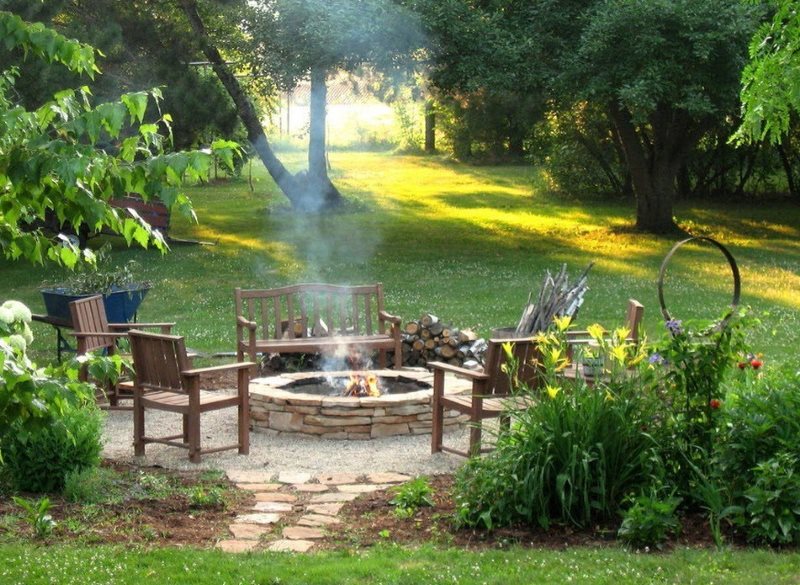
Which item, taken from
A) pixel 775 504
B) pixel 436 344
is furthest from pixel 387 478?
pixel 436 344

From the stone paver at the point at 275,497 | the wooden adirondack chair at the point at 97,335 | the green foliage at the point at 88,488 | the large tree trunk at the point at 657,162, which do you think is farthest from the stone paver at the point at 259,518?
the large tree trunk at the point at 657,162

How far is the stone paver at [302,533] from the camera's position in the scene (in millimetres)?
6172

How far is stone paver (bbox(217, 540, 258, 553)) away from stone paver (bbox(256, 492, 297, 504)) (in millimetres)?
870

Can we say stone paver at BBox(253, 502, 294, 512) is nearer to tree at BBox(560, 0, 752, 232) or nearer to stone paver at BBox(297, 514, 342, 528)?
stone paver at BBox(297, 514, 342, 528)

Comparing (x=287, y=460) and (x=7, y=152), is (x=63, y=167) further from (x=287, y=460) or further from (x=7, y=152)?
(x=287, y=460)

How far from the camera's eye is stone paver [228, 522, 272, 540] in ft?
20.2

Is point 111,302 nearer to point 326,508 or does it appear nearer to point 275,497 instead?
point 275,497

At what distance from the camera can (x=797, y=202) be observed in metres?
28.9

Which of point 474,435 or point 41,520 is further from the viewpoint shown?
point 474,435

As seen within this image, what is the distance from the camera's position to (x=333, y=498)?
700cm

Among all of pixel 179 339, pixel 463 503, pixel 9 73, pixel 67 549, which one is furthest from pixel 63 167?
pixel 179 339

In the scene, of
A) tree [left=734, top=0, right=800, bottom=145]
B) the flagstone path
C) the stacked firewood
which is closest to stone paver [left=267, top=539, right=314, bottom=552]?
the flagstone path

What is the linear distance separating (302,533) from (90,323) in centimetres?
434

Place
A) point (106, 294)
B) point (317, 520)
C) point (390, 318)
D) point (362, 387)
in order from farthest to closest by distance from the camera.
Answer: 1. point (106, 294)
2. point (390, 318)
3. point (362, 387)
4. point (317, 520)
